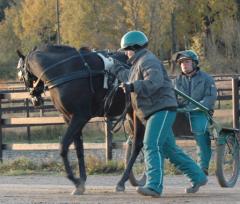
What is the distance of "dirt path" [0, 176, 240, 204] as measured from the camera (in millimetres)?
9914

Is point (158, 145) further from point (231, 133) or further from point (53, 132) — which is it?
point (53, 132)

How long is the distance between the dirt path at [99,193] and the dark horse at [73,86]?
0.32 metres

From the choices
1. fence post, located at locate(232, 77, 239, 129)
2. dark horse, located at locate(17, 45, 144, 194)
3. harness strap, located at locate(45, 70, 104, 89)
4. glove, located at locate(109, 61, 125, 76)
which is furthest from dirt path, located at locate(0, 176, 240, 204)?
fence post, located at locate(232, 77, 239, 129)

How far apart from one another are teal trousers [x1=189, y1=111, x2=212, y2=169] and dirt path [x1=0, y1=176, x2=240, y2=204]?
1.21ft

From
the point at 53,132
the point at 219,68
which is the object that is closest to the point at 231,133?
the point at 53,132

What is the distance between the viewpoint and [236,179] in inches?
452

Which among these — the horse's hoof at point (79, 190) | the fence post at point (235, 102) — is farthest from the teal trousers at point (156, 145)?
the fence post at point (235, 102)

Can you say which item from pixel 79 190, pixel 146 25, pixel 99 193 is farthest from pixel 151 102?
pixel 146 25

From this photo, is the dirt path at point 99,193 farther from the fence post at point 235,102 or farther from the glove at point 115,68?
the fence post at point 235,102

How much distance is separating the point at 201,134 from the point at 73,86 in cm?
182

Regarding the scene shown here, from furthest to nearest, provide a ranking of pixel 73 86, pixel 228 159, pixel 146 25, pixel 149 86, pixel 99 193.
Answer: pixel 146 25
pixel 228 159
pixel 73 86
pixel 99 193
pixel 149 86

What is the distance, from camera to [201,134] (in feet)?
37.6

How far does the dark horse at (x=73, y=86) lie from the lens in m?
11.0

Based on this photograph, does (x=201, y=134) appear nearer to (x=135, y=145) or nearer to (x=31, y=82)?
(x=135, y=145)
